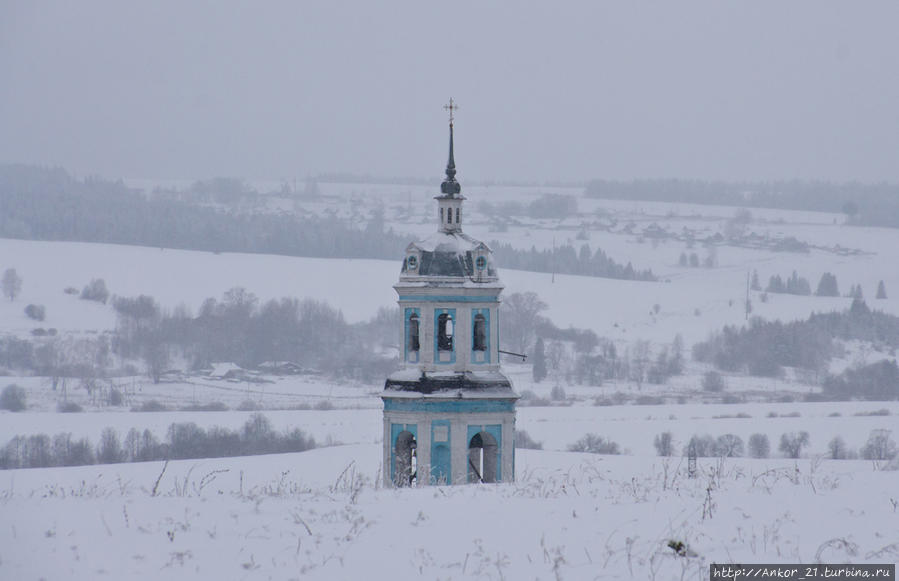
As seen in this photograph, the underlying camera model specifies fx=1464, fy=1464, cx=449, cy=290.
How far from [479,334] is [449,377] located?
3.30 ft

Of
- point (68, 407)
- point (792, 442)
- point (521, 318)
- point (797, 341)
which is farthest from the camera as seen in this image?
point (521, 318)

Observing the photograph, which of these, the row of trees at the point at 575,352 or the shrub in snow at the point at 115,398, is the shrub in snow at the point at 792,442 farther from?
the row of trees at the point at 575,352

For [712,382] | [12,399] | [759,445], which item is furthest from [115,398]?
[759,445]

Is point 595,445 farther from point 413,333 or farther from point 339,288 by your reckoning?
point 339,288

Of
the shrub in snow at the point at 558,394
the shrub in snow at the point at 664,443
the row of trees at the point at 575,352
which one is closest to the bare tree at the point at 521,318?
the row of trees at the point at 575,352

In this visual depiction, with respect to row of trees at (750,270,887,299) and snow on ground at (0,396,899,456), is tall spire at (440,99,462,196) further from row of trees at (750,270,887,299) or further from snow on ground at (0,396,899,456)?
row of trees at (750,270,887,299)

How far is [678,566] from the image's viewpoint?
42.5 ft

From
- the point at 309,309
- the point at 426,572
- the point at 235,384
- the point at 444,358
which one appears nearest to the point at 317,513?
the point at 426,572

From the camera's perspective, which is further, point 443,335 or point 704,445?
point 704,445

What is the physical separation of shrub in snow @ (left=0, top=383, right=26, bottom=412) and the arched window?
7590 centimetres

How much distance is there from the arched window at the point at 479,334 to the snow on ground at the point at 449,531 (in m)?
8.67

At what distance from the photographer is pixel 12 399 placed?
99438mm

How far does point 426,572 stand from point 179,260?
180 metres

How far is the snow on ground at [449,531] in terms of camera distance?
42.9ft
